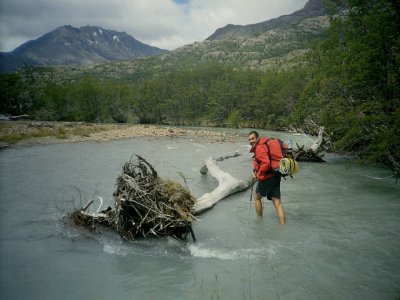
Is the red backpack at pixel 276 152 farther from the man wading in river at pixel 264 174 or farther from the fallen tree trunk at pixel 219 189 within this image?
the fallen tree trunk at pixel 219 189

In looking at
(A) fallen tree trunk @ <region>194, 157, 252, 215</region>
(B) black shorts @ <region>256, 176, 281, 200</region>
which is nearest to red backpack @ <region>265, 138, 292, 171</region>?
(B) black shorts @ <region>256, 176, 281, 200</region>

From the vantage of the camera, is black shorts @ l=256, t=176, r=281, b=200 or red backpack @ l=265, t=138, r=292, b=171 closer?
red backpack @ l=265, t=138, r=292, b=171

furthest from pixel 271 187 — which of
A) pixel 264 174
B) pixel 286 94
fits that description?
pixel 286 94

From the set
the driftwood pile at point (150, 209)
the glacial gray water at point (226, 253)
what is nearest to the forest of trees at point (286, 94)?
the glacial gray water at point (226, 253)

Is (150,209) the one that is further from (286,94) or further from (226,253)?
(286,94)

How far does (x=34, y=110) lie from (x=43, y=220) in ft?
241

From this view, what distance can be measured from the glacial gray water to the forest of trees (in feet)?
18.2

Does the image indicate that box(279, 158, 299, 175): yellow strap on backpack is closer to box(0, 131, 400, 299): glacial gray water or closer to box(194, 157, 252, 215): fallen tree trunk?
box(0, 131, 400, 299): glacial gray water

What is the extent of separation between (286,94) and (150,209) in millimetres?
60233

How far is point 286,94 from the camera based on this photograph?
63312mm

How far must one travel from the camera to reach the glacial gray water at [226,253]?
5.72 meters

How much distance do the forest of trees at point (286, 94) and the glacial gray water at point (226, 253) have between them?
18.2ft

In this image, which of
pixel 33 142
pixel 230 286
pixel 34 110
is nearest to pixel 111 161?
pixel 33 142

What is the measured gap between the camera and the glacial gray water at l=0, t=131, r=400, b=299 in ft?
18.8
